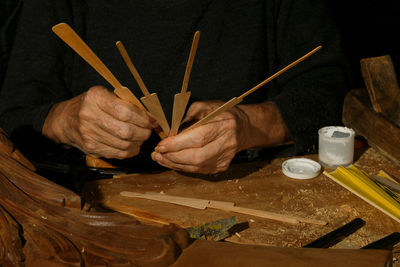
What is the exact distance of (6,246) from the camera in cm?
88

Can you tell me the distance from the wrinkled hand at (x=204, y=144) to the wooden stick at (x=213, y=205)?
4.0 inches

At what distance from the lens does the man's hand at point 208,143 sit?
4.19ft

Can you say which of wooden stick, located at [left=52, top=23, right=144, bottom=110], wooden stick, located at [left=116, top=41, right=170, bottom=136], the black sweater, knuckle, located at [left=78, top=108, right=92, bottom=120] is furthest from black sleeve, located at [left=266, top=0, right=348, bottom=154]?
wooden stick, located at [left=52, top=23, right=144, bottom=110]

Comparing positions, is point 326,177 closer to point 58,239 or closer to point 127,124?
point 127,124

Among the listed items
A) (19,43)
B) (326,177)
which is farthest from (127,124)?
(19,43)

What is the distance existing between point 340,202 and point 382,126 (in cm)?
41

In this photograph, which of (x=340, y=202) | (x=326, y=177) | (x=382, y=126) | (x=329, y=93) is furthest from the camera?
(x=329, y=93)

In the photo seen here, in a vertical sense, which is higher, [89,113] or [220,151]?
[89,113]

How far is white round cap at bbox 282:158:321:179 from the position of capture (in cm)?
142

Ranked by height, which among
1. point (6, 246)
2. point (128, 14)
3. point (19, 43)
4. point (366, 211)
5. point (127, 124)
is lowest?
point (366, 211)

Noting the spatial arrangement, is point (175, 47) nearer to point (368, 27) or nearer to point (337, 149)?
point (337, 149)

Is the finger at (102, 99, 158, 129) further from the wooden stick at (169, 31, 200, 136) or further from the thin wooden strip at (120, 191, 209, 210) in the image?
the thin wooden strip at (120, 191, 209, 210)

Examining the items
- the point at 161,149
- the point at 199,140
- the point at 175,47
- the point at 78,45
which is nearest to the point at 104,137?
the point at 161,149

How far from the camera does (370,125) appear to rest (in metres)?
1.61
